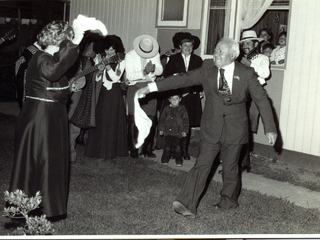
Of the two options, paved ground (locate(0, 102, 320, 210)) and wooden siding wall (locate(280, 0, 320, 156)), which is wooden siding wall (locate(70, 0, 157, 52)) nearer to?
wooden siding wall (locate(280, 0, 320, 156))

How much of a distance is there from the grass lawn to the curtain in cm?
316

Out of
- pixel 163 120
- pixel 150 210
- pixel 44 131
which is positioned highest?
pixel 44 131

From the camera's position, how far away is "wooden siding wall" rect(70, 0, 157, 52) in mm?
10297

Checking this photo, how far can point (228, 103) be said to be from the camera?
4.99 m

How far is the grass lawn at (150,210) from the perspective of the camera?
4828 millimetres

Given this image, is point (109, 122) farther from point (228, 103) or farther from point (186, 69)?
point (228, 103)

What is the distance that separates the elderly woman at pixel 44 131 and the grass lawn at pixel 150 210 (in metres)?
0.41

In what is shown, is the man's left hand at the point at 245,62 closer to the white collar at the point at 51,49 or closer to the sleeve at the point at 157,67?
the sleeve at the point at 157,67

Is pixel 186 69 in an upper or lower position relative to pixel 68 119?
upper

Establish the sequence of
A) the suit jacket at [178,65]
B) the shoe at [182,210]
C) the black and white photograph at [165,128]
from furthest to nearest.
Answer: the suit jacket at [178,65]
the shoe at [182,210]
the black and white photograph at [165,128]

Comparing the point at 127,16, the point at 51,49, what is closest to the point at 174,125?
the point at 51,49

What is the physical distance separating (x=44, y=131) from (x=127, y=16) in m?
6.70

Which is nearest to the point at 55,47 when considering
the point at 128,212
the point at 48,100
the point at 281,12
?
the point at 48,100

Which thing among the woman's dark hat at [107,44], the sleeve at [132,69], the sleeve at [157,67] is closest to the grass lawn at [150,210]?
the sleeve at [132,69]
